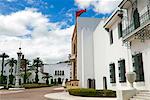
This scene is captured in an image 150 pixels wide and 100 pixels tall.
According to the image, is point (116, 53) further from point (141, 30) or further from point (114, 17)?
point (141, 30)

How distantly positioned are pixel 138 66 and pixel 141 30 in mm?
2797

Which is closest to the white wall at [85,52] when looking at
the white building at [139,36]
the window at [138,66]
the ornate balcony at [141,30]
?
the white building at [139,36]

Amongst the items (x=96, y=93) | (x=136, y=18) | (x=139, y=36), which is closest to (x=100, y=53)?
(x=96, y=93)

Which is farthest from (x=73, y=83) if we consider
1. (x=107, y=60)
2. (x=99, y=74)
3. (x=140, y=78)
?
(x=140, y=78)

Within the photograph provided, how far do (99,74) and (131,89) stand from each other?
12649mm

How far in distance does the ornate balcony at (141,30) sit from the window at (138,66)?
4.49ft

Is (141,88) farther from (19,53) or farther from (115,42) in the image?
(19,53)

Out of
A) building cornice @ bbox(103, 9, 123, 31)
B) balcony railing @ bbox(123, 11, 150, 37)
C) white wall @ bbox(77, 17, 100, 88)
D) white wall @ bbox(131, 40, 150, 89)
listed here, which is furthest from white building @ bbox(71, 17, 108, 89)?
white wall @ bbox(131, 40, 150, 89)

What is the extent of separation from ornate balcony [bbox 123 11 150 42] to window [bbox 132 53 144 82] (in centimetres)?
137

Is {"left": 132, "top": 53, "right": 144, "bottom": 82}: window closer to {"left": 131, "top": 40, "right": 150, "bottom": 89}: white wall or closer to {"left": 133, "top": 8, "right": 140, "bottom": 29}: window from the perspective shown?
{"left": 131, "top": 40, "right": 150, "bottom": 89}: white wall

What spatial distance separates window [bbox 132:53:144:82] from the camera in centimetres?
1555

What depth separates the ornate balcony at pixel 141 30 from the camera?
1417cm

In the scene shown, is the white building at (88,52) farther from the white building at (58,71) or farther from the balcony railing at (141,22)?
the white building at (58,71)

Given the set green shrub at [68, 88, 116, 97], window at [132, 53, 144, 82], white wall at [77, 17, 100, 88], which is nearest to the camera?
window at [132, 53, 144, 82]
